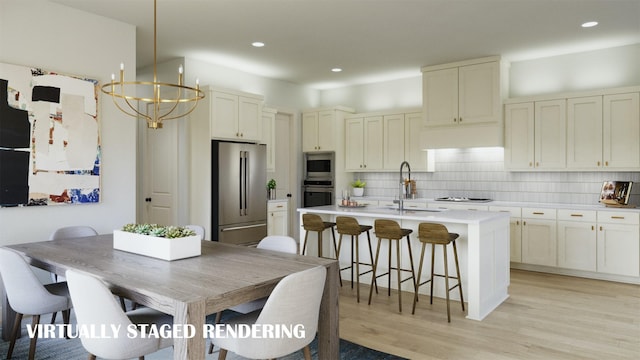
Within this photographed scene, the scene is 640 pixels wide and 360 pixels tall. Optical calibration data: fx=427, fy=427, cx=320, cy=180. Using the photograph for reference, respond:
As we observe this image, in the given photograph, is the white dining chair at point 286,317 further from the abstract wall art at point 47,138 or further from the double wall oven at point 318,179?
the double wall oven at point 318,179

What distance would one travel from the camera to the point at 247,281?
2174 millimetres

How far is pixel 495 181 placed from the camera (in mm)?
6211

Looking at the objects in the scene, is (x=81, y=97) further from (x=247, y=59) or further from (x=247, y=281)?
(x=247, y=281)

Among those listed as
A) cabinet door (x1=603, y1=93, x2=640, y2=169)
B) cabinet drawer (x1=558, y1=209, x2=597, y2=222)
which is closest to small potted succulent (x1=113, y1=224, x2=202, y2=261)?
cabinet drawer (x1=558, y1=209, x2=597, y2=222)

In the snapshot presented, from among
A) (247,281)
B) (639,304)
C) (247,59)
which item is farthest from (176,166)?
(639,304)

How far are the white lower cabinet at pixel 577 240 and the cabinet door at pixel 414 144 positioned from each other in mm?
2038

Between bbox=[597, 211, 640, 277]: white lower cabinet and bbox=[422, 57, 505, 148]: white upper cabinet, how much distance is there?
62.2 inches

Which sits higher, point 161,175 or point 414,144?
point 414,144

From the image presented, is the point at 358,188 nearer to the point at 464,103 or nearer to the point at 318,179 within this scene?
the point at 318,179

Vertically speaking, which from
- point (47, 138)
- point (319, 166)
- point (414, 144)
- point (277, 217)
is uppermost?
point (414, 144)

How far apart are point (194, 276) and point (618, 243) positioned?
16.0 feet

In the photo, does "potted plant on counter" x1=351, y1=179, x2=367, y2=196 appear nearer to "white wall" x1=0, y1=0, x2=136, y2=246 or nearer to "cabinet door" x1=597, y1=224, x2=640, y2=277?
"cabinet door" x1=597, y1=224, x2=640, y2=277

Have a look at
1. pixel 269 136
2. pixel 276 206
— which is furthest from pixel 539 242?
pixel 269 136

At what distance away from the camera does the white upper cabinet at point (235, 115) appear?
5.59m
